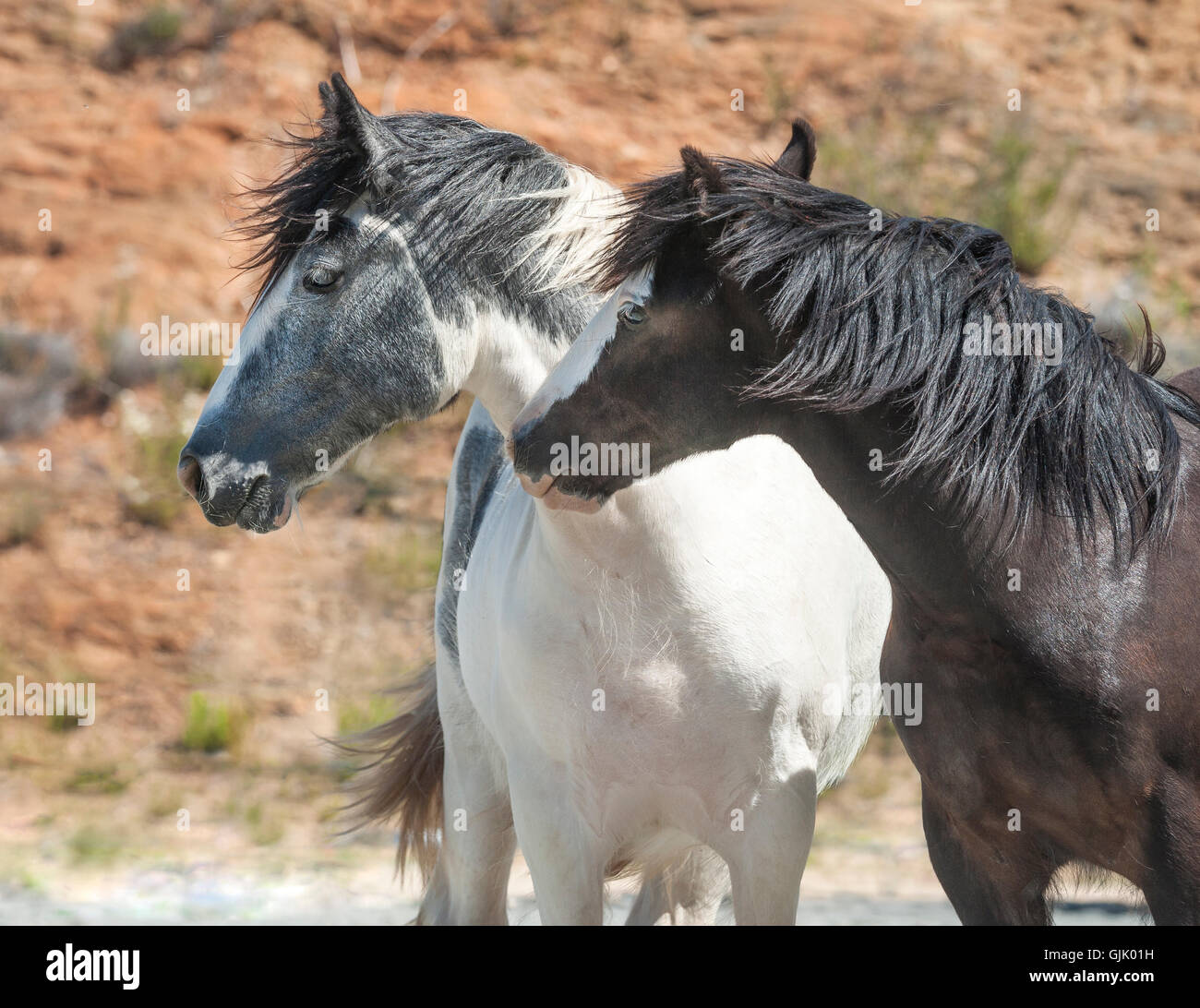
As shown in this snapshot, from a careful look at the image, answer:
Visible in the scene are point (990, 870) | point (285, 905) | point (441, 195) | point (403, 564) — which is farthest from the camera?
point (403, 564)

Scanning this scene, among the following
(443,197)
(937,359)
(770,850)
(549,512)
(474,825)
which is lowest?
(474,825)

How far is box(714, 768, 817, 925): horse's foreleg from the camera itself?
3209 mm

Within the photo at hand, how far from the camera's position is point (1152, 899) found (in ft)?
8.61

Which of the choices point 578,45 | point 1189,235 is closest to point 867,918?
point 1189,235

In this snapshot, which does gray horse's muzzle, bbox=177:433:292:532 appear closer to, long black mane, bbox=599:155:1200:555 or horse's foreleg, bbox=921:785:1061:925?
long black mane, bbox=599:155:1200:555

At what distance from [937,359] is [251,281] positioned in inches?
253

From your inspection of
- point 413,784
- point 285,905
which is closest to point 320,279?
point 413,784

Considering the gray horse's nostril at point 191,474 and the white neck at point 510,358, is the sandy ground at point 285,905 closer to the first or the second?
the white neck at point 510,358

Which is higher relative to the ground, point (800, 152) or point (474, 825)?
point (800, 152)

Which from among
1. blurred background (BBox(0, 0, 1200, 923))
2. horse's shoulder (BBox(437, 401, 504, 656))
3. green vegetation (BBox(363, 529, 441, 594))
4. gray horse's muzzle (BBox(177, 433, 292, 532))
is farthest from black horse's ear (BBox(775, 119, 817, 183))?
green vegetation (BBox(363, 529, 441, 594))

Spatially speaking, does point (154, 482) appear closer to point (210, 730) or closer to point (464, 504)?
point (210, 730)

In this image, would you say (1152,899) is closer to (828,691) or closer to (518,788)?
(828,691)

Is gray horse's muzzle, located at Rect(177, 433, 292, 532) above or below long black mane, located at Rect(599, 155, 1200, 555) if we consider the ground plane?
below

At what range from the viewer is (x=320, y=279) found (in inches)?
125
